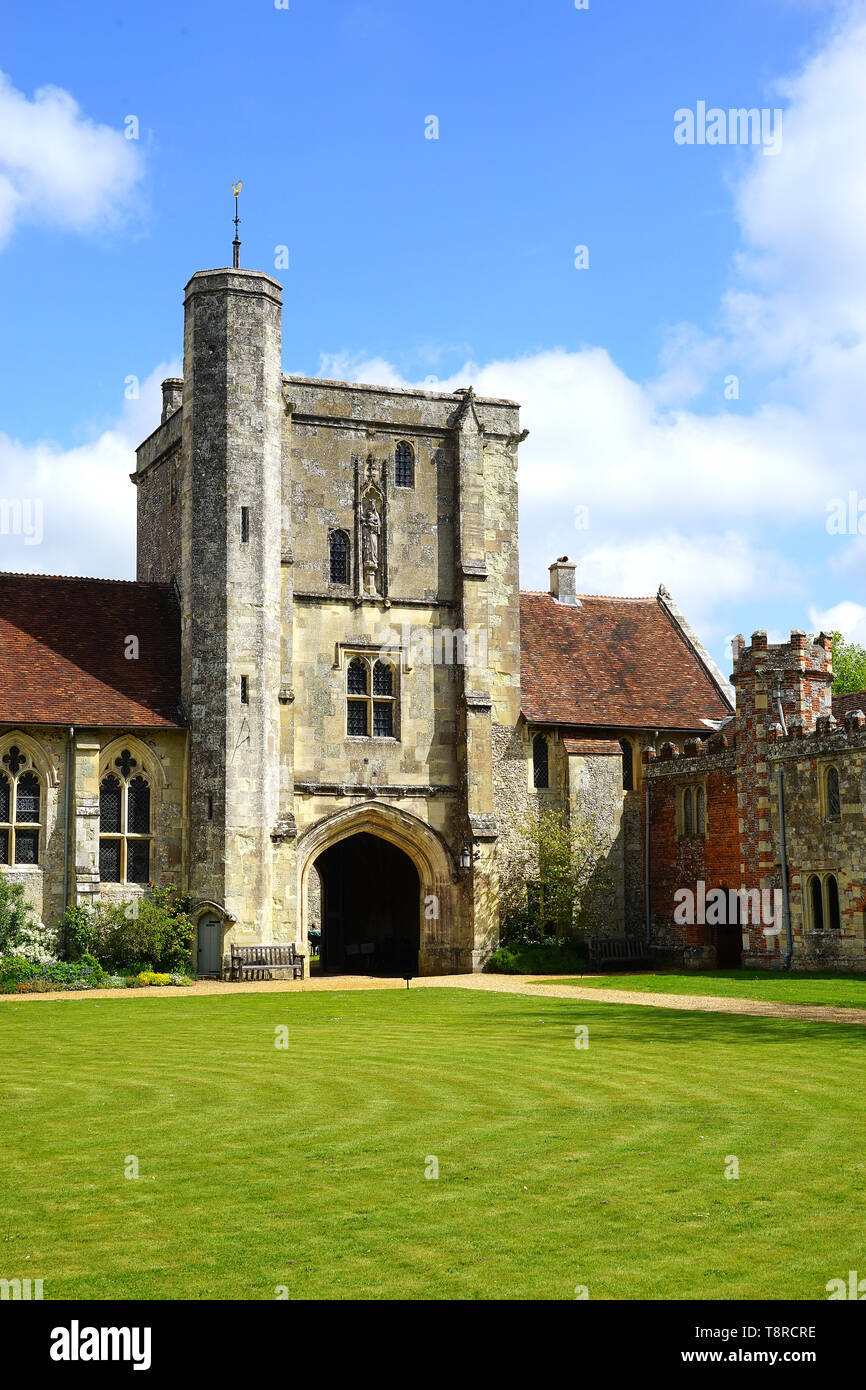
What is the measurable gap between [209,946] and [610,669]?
15330 millimetres

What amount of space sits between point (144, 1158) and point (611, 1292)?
460cm

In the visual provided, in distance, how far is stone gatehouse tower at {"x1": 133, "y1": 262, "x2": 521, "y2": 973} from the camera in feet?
118

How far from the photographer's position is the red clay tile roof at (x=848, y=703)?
36562mm

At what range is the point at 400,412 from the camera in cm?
3975

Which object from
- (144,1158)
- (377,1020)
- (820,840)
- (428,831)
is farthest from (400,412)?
(144,1158)

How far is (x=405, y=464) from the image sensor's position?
39938 millimetres

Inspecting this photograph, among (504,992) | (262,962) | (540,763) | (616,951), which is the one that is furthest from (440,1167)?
(540,763)

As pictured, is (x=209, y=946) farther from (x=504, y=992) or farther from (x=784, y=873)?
(x=784, y=873)

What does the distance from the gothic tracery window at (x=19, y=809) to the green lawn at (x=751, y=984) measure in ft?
40.6

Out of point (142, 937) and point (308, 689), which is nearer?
point (142, 937)

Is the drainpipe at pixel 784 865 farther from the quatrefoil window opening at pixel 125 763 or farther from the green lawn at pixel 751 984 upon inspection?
the quatrefoil window opening at pixel 125 763

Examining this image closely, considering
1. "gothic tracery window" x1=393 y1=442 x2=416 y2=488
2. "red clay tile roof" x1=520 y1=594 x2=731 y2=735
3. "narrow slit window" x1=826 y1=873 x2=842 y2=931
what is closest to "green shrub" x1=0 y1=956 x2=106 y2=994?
"red clay tile roof" x1=520 y1=594 x2=731 y2=735
